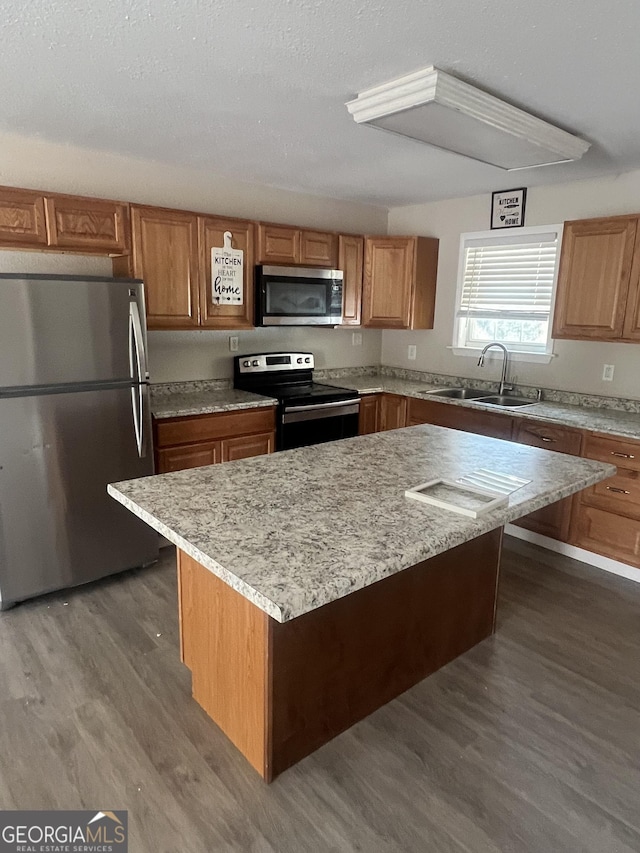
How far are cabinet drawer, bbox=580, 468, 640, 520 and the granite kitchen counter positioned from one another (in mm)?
2107

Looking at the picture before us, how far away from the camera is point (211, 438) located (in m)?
3.50

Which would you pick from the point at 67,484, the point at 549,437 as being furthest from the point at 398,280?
A: the point at 67,484

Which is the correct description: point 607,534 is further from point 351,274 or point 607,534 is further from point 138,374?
point 138,374

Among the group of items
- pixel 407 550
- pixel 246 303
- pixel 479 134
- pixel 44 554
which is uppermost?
pixel 479 134

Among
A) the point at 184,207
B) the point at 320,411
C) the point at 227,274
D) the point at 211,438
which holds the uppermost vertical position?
the point at 184,207

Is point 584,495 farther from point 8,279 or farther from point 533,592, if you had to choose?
point 8,279

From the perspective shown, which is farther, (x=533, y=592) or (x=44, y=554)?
(x=533, y=592)

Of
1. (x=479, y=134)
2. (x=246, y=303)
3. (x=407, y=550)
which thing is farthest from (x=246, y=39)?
(x=246, y=303)

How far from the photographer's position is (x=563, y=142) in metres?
2.63

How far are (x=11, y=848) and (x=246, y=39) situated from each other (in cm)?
258

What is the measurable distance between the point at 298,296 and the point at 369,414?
1111 mm

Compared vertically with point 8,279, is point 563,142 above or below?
above

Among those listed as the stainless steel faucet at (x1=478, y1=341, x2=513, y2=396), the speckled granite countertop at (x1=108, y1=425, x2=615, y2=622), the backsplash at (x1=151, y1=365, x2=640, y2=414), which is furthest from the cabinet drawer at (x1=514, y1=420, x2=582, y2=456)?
the speckled granite countertop at (x1=108, y1=425, x2=615, y2=622)

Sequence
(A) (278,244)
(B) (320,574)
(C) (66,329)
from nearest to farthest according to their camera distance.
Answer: (B) (320,574) < (C) (66,329) < (A) (278,244)
